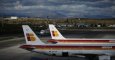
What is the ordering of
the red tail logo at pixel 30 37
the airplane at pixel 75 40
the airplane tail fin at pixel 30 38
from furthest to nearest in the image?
the airplane at pixel 75 40 → the red tail logo at pixel 30 37 → the airplane tail fin at pixel 30 38

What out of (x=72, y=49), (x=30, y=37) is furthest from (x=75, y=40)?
(x=30, y=37)

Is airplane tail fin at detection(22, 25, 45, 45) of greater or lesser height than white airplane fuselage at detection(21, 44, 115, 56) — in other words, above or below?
above

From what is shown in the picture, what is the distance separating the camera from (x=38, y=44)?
123 ft

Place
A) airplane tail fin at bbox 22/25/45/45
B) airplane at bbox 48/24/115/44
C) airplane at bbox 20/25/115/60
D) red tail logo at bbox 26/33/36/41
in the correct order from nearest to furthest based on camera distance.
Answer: airplane at bbox 20/25/115/60 < airplane tail fin at bbox 22/25/45/45 < red tail logo at bbox 26/33/36/41 < airplane at bbox 48/24/115/44

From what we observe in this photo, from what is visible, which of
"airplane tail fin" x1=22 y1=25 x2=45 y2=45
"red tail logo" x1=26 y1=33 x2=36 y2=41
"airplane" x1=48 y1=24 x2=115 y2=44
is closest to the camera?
"airplane tail fin" x1=22 y1=25 x2=45 y2=45

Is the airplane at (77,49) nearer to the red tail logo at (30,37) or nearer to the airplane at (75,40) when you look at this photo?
the red tail logo at (30,37)

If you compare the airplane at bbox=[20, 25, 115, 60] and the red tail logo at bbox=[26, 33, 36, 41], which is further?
the red tail logo at bbox=[26, 33, 36, 41]

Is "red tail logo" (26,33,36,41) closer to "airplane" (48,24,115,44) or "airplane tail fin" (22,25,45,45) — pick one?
"airplane tail fin" (22,25,45,45)

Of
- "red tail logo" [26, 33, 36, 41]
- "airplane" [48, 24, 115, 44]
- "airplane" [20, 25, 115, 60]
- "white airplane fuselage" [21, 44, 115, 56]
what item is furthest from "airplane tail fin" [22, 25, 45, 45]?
"airplane" [48, 24, 115, 44]

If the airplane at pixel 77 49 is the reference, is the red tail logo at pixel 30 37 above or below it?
above

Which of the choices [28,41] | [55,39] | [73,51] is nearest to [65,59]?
[73,51]

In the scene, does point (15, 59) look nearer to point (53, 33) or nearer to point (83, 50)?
point (83, 50)

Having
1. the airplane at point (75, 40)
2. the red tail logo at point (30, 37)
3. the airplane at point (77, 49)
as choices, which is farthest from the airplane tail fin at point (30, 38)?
the airplane at point (75, 40)

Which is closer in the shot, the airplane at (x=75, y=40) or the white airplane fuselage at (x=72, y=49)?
the white airplane fuselage at (x=72, y=49)
